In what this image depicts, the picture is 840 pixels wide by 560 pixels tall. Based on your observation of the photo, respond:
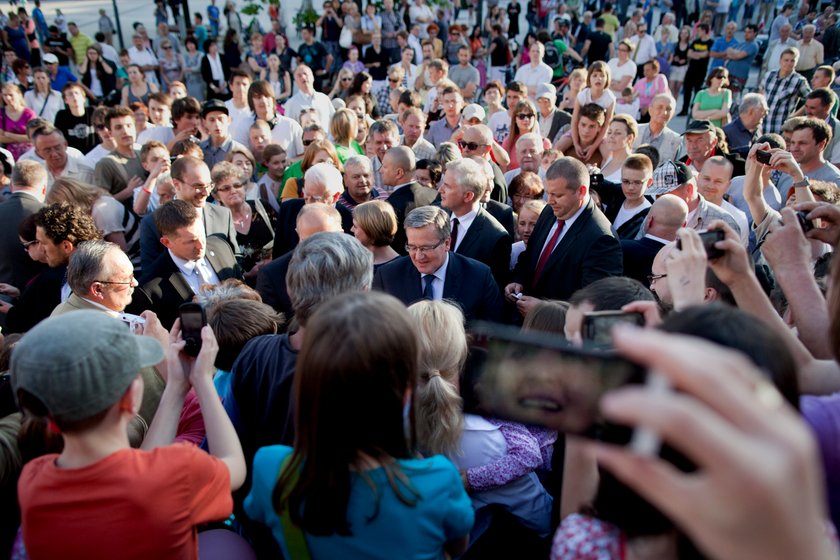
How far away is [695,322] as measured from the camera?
3.62 ft

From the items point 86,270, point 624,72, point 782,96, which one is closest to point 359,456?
point 86,270

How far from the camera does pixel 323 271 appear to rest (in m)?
2.33

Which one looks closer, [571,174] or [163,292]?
[163,292]

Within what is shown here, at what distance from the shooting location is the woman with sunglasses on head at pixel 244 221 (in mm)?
4738

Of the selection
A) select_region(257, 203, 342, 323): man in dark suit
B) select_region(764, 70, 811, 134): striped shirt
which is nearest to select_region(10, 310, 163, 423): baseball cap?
select_region(257, 203, 342, 323): man in dark suit

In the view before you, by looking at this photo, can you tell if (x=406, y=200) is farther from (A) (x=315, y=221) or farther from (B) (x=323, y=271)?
(B) (x=323, y=271)

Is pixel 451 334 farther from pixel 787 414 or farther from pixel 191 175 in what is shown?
pixel 191 175

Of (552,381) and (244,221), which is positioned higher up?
(552,381)

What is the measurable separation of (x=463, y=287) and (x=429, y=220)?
0.45 metres

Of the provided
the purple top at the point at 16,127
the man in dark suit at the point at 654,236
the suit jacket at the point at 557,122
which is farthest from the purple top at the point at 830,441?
the purple top at the point at 16,127

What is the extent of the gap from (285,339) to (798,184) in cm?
311

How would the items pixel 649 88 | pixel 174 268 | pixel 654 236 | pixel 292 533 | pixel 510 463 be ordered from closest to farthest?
pixel 292 533 < pixel 510 463 < pixel 174 268 < pixel 654 236 < pixel 649 88

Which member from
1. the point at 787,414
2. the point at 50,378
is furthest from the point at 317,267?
the point at 787,414

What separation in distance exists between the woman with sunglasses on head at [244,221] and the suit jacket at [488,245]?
1660 millimetres
